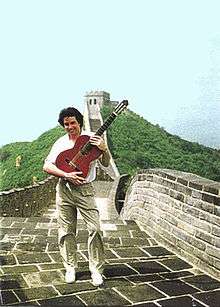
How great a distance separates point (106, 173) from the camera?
23703 mm

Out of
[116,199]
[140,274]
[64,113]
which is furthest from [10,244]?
[116,199]

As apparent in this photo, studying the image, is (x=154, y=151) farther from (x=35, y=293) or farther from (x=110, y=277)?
(x=35, y=293)

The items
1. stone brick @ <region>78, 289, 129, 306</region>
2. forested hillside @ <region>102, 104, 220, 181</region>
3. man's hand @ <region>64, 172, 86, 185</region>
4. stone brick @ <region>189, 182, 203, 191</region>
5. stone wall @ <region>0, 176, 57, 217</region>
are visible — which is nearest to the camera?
stone brick @ <region>78, 289, 129, 306</region>

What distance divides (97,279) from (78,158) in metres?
1.03

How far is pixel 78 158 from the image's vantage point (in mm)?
3842

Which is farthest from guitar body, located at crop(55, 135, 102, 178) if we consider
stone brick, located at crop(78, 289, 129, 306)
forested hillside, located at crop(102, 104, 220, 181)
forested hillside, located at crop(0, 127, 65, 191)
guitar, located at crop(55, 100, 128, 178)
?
forested hillside, located at crop(0, 127, 65, 191)

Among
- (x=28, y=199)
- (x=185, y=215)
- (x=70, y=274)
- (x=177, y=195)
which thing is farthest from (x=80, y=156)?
(x=28, y=199)

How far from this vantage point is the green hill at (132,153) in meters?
10.0

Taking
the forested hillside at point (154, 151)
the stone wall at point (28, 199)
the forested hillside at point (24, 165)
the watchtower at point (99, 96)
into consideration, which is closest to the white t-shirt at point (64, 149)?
the forested hillside at point (154, 151)

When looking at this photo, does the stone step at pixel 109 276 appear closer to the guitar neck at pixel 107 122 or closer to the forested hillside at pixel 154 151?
the guitar neck at pixel 107 122

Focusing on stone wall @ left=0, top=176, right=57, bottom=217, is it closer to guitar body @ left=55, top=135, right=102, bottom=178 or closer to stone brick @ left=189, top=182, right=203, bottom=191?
stone brick @ left=189, top=182, right=203, bottom=191

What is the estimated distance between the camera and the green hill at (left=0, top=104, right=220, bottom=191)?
10.0 meters

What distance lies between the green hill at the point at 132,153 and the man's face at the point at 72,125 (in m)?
2.06

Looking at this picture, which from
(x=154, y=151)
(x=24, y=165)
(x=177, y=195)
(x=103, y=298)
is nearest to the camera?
(x=103, y=298)
